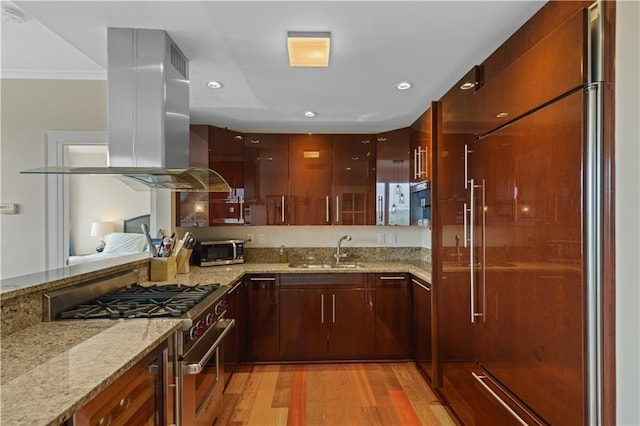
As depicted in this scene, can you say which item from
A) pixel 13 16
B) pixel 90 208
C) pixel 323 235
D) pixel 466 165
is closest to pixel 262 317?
pixel 323 235

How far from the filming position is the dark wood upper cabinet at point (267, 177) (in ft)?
11.8

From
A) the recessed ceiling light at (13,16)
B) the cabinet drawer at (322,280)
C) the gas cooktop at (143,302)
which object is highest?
the recessed ceiling light at (13,16)

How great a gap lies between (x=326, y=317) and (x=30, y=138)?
2.99 m

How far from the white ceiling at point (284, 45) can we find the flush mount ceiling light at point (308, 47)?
0.12 feet

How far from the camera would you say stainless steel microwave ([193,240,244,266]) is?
3424 mm

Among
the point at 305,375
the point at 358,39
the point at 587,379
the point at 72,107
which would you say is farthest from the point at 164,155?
the point at 305,375

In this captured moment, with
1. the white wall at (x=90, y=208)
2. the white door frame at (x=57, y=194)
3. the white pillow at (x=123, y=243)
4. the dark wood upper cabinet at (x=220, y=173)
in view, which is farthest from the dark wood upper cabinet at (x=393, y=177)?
the white wall at (x=90, y=208)

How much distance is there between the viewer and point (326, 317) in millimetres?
3266

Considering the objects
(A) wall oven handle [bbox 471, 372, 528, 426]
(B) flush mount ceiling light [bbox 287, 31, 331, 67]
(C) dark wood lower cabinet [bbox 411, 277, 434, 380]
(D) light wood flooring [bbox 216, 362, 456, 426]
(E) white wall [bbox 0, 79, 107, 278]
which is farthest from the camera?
(E) white wall [bbox 0, 79, 107, 278]

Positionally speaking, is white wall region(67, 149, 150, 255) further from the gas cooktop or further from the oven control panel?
the oven control panel

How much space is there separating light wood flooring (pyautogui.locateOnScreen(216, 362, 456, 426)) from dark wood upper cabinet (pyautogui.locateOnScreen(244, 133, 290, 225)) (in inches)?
57.1

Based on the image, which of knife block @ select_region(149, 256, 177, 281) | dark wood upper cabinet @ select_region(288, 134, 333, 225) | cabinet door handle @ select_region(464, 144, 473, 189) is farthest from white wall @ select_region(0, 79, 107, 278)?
cabinet door handle @ select_region(464, 144, 473, 189)

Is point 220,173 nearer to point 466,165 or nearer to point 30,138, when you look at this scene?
point 30,138
